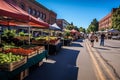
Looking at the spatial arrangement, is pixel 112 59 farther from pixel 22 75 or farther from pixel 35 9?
pixel 35 9

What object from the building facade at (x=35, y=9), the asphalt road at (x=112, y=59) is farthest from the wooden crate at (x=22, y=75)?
the building facade at (x=35, y=9)

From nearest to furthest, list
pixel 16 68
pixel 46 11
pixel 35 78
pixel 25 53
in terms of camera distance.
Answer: pixel 16 68
pixel 35 78
pixel 25 53
pixel 46 11

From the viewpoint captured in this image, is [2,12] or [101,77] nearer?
[2,12]

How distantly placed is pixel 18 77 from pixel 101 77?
3283mm

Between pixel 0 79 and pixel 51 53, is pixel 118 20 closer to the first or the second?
pixel 51 53

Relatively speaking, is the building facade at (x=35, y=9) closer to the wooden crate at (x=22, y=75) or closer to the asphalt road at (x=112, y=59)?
the asphalt road at (x=112, y=59)

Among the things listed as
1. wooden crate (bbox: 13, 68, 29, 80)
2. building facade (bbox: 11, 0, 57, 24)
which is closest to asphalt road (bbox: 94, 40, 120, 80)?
wooden crate (bbox: 13, 68, 29, 80)

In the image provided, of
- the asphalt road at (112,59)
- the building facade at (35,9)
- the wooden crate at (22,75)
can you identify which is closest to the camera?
the wooden crate at (22,75)

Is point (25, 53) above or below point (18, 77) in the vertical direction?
above

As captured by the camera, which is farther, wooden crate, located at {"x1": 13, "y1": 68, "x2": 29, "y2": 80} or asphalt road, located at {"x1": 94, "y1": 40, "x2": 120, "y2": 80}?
asphalt road, located at {"x1": 94, "y1": 40, "x2": 120, "y2": 80}

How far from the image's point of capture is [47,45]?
14609 mm

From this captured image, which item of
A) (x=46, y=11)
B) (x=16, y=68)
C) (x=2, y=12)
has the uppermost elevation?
(x=46, y=11)

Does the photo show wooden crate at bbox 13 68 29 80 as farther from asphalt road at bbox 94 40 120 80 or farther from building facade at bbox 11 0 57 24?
building facade at bbox 11 0 57 24

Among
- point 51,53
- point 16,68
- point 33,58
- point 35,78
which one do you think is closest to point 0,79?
point 16,68
